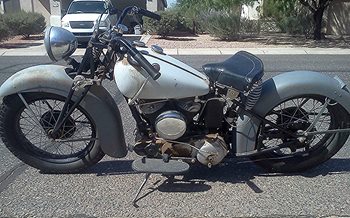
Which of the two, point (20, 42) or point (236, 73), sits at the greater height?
point (236, 73)

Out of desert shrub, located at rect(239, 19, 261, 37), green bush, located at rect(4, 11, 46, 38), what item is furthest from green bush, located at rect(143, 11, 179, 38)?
green bush, located at rect(4, 11, 46, 38)

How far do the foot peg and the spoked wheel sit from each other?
0.79 m

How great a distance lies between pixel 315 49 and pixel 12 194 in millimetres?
13848

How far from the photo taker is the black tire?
Result: 3.86m

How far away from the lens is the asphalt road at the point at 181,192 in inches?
133

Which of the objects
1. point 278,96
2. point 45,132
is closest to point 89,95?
point 45,132

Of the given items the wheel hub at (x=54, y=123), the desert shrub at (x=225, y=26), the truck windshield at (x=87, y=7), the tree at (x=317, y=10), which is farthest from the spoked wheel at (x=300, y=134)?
the truck windshield at (x=87, y=7)

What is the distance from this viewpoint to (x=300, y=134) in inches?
152

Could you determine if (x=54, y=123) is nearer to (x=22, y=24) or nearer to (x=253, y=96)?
Answer: (x=253, y=96)

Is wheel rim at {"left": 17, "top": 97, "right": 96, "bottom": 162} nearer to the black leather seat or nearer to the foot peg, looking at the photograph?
the foot peg

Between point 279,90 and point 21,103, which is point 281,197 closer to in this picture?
point 279,90

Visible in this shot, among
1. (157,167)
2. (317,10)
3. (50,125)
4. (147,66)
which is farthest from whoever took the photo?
(317,10)

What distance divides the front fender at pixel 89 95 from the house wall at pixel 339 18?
2010 centimetres

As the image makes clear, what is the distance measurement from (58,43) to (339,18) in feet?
68.1
